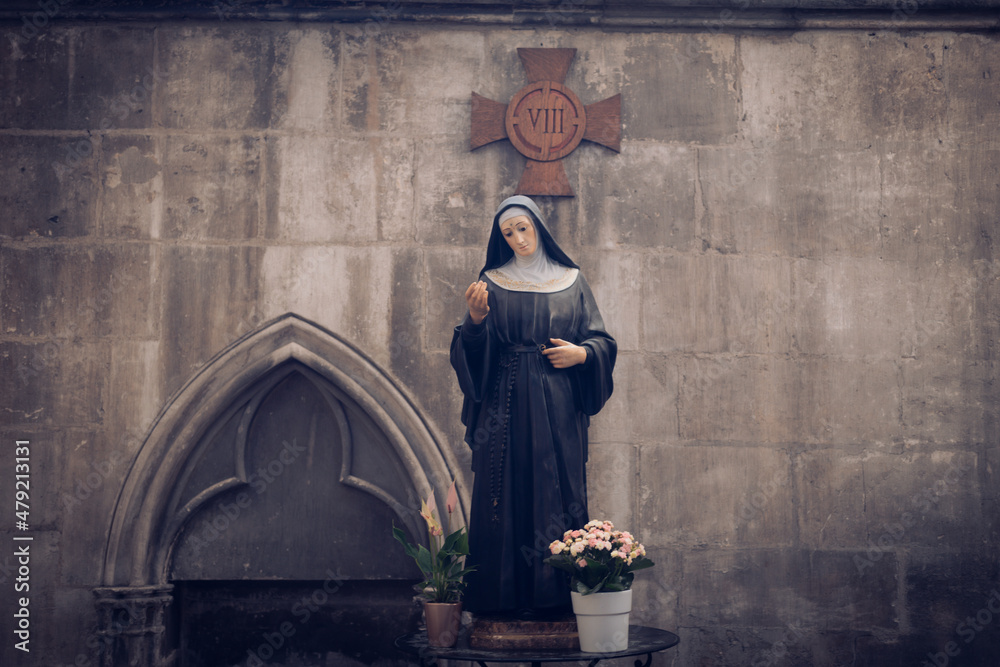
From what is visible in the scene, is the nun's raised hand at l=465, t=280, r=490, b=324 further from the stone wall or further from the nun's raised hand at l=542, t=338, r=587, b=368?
the stone wall

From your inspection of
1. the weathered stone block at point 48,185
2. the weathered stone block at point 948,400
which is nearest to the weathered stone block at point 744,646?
the weathered stone block at point 948,400

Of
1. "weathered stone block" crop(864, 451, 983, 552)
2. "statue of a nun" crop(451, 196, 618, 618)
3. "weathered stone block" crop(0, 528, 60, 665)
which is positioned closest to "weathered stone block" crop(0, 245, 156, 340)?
"weathered stone block" crop(0, 528, 60, 665)

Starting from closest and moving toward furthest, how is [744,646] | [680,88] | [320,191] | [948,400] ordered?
[744,646] → [948,400] → [320,191] → [680,88]

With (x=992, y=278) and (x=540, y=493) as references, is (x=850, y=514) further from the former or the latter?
(x=540, y=493)

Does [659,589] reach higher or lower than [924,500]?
lower

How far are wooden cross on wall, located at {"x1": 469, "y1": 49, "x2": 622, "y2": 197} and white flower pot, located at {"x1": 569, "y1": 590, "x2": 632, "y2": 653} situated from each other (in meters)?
2.96

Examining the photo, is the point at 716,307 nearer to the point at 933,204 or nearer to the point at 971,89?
the point at 933,204

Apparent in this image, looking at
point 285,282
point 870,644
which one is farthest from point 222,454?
Result: point 870,644

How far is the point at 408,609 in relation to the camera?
20.2 ft

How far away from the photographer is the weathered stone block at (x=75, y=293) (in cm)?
597

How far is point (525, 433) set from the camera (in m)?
4.11

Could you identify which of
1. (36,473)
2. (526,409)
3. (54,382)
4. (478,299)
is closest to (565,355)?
(526,409)

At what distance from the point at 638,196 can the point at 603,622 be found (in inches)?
122

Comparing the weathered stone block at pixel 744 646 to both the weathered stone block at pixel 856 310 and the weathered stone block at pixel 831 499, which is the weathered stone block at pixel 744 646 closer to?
the weathered stone block at pixel 831 499
